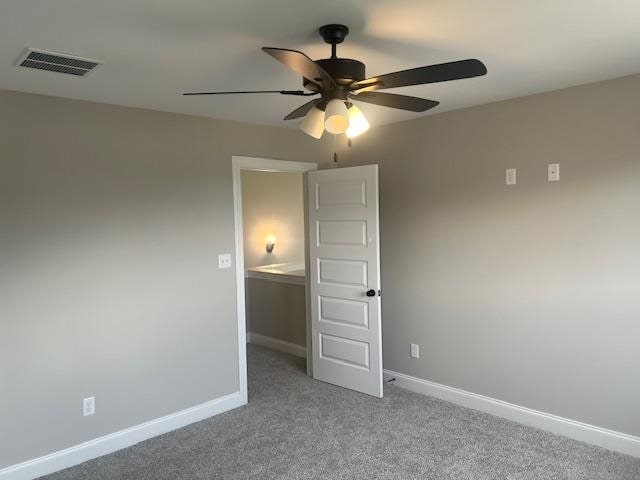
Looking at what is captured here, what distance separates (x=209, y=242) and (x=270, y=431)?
1.50 m

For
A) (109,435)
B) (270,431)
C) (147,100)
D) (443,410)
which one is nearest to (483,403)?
(443,410)

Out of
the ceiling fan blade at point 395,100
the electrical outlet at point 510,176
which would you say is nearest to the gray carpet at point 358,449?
the electrical outlet at point 510,176

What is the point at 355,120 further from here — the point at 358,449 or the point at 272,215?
the point at 272,215

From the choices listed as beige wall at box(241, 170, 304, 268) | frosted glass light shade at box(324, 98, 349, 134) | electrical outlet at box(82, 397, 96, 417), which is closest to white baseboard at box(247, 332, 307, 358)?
beige wall at box(241, 170, 304, 268)

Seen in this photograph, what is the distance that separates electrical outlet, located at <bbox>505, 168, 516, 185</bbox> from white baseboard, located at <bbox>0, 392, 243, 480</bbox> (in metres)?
2.71

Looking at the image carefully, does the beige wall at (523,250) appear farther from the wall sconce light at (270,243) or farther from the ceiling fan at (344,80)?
the wall sconce light at (270,243)

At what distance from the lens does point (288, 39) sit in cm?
197

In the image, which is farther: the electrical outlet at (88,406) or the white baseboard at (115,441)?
the electrical outlet at (88,406)

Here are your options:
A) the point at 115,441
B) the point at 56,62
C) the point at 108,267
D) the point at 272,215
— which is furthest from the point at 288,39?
the point at 272,215

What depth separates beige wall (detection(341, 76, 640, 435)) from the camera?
276cm

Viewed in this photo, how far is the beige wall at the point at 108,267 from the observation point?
8.71ft

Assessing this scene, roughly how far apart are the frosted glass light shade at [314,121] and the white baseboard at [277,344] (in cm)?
320

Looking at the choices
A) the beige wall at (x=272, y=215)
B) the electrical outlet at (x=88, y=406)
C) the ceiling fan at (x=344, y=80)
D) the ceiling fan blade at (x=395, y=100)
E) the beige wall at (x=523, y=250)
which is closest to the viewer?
the ceiling fan at (x=344, y=80)

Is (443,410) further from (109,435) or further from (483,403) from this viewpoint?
(109,435)
